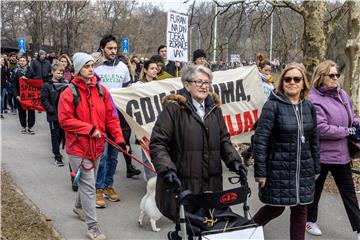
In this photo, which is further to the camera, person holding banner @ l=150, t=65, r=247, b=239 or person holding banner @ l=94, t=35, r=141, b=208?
person holding banner @ l=94, t=35, r=141, b=208

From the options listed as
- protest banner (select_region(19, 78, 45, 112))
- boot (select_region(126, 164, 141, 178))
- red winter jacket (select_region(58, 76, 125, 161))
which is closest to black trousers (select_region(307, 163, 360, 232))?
red winter jacket (select_region(58, 76, 125, 161))

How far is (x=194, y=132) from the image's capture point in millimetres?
3826

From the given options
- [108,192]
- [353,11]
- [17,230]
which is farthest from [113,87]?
[353,11]

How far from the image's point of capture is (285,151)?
4.41 metres

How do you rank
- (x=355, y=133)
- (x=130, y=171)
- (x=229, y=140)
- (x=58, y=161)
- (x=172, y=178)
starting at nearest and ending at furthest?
(x=172, y=178) → (x=229, y=140) → (x=355, y=133) → (x=130, y=171) → (x=58, y=161)

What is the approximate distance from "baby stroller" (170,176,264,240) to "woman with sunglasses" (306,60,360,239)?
167 centimetres

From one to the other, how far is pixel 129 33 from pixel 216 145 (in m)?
32.4

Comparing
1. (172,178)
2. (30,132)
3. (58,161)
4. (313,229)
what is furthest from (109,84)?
(30,132)

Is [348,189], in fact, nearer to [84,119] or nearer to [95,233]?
[95,233]

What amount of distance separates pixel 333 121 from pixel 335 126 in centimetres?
6

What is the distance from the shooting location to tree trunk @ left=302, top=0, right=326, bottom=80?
9070 millimetres

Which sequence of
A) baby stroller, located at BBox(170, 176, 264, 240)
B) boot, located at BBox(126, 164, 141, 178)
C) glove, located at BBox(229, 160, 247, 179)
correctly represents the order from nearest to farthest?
baby stroller, located at BBox(170, 176, 264, 240) < glove, located at BBox(229, 160, 247, 179) < boot, located at BBox(126, 164, 141, 178)

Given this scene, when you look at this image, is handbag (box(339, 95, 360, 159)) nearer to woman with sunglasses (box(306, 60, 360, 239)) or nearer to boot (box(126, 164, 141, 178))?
woman with sunglasses (box(306, 60, 360, 239))

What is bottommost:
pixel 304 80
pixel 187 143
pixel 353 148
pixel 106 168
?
pixel 106 168
